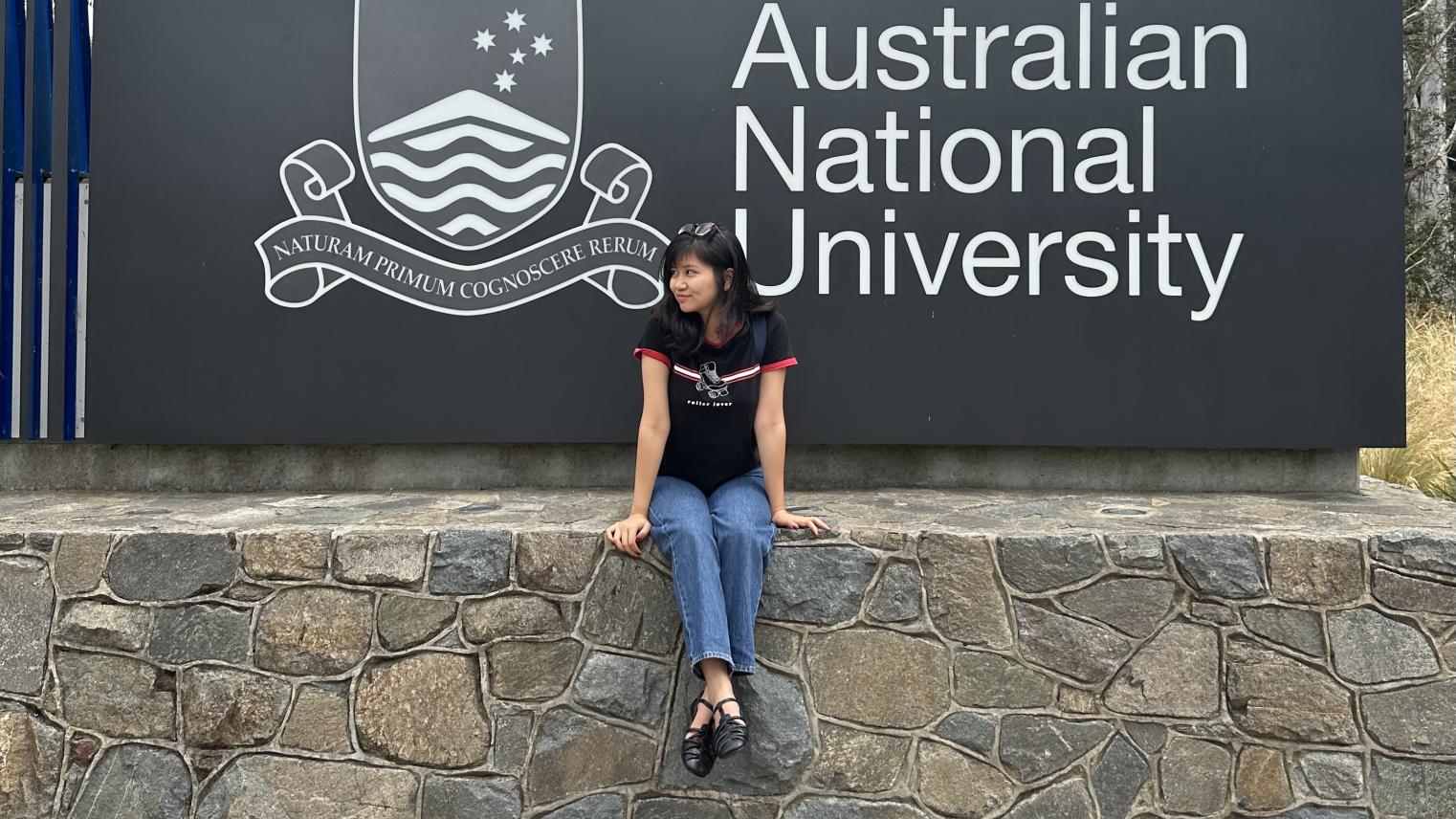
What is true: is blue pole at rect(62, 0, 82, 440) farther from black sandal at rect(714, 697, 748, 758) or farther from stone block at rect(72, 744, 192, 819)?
black sandal at rect(714, 697, 748, 758)

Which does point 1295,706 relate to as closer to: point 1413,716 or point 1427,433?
point 1413,716

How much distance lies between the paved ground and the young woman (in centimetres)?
26

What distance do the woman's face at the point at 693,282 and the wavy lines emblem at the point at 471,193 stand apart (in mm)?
732

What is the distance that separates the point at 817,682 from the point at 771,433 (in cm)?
75

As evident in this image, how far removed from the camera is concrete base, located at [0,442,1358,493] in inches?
146

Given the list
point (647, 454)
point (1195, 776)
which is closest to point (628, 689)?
point (647, 454)

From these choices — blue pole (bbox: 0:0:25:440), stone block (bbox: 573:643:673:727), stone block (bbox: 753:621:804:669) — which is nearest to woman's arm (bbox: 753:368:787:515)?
stone block (bbox: 753:621:804:669)

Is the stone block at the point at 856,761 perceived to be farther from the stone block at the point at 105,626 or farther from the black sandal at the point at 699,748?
the stone block at the point at 105,626

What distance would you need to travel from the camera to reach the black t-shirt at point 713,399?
2965mm

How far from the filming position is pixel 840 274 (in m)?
3.62

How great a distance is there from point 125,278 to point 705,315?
226cm

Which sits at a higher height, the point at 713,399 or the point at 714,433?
the point at 713,399

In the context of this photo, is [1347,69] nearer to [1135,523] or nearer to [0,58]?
[1135,523]

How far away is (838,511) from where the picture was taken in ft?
10.6
